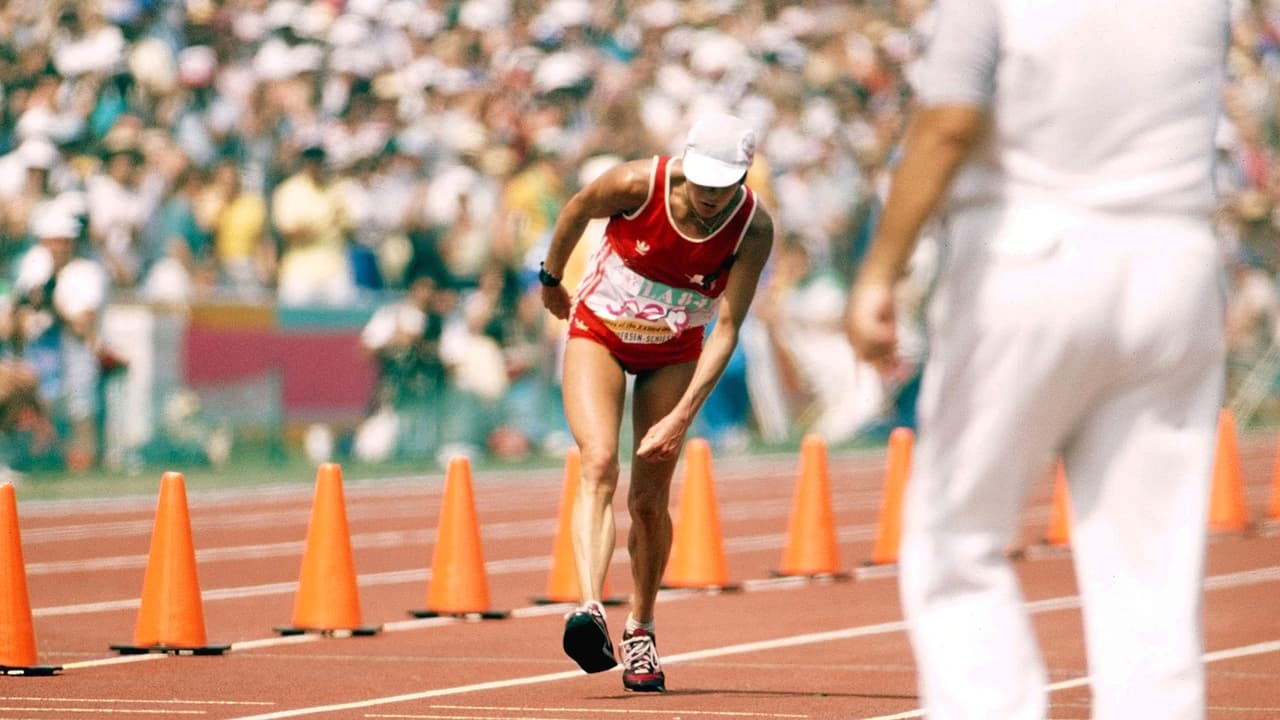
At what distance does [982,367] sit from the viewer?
546 centimetres

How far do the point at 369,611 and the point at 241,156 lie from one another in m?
10.7

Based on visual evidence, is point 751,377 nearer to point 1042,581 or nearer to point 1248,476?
point 1248,476

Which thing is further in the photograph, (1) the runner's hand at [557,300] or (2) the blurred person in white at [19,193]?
(2) the blurred person in white at [19,193]

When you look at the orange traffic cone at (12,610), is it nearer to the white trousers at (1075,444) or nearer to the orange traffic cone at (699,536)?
the orange traffic cone at (699,536)

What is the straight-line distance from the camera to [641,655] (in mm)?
10461

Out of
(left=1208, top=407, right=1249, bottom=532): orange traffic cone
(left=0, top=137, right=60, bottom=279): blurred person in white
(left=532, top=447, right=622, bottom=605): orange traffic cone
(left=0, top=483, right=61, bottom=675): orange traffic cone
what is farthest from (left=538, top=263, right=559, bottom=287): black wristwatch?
(left=0, top=137, right=60, bottom=279): blurred person in white

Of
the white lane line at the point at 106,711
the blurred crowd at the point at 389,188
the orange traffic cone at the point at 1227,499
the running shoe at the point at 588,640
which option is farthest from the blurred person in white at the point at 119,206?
the running shoe at the point at 588,640

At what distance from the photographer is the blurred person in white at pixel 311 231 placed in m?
23.0

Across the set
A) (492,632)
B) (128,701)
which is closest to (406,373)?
(492,632)

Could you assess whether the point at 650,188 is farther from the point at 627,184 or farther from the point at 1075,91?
the point at 1075,91

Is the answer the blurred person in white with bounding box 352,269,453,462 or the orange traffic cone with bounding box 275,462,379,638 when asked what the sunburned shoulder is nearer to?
the orange traffic cone with bounding box 275,462,379,638

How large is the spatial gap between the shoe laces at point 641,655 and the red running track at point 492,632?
0.15 m

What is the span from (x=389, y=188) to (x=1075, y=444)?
18440mm

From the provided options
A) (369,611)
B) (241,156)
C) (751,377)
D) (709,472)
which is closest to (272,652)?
(369,611)
